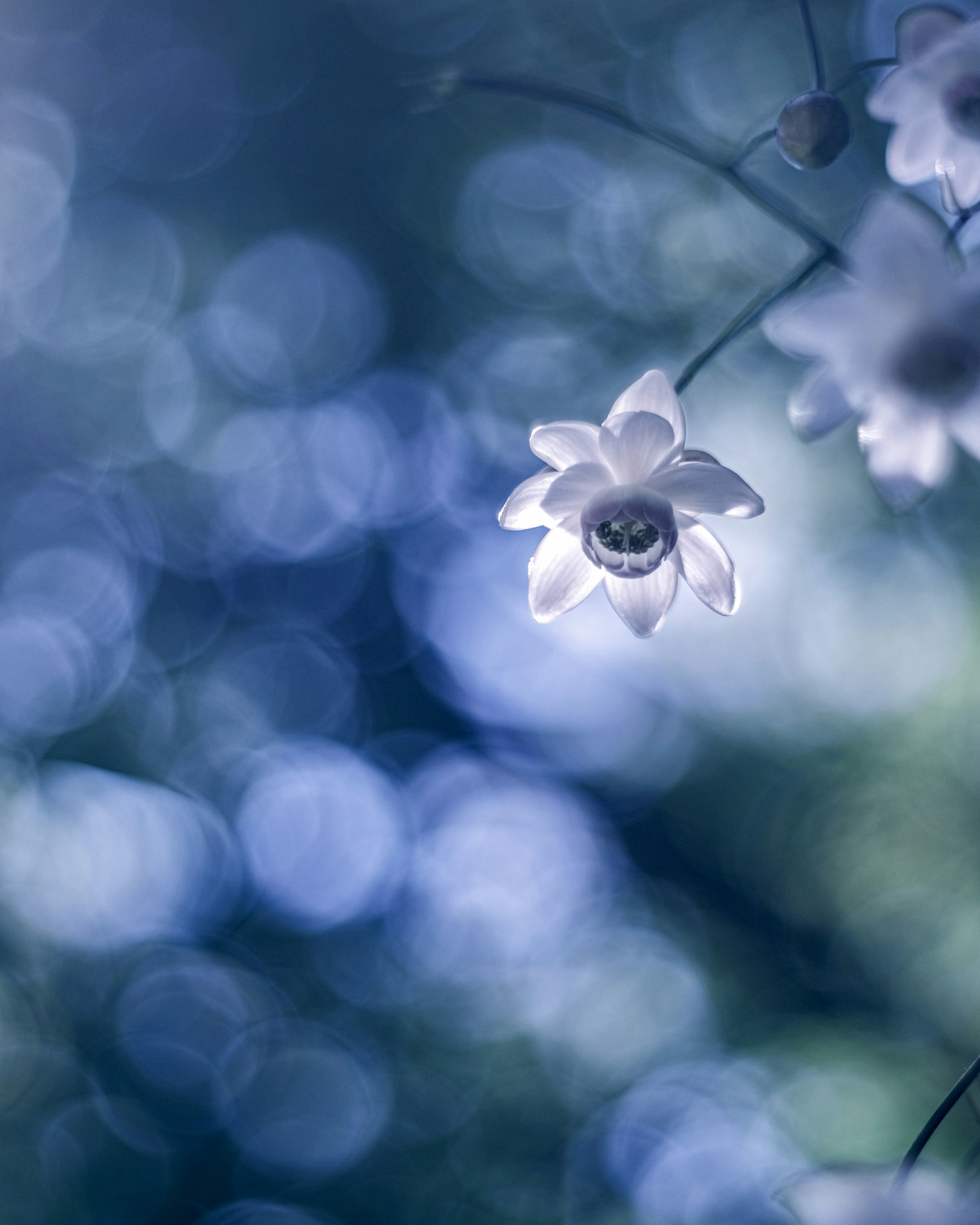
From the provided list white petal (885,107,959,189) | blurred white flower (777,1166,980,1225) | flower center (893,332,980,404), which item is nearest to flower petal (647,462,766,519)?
flower center (893,332,980,404)

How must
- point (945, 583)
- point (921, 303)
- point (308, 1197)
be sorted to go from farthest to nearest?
point (308, 1197)
point (945, 583)
point (921, 303)

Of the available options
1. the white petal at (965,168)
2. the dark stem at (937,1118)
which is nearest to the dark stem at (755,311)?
the white petal at (965,168)

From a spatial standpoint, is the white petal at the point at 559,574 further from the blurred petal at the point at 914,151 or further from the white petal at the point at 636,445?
the blurred petal at the point at 914,151

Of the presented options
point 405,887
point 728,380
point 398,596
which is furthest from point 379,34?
point 405,887

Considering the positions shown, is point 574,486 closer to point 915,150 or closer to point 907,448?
point 907,448

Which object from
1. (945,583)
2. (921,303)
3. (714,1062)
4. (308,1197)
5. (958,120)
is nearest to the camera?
(921,303)

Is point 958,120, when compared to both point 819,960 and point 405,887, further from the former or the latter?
point 405,887
